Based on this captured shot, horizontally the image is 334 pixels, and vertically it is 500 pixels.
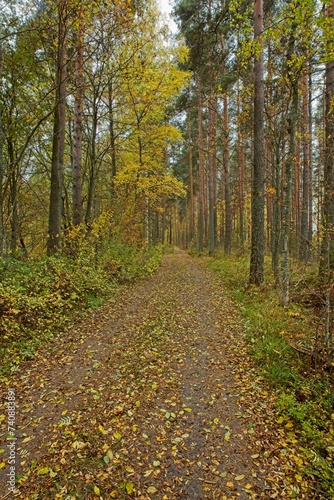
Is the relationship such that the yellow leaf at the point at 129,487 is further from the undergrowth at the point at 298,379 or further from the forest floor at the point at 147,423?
the undergrowth at the point at 298,379

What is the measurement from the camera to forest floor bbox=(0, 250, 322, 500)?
2375 mm

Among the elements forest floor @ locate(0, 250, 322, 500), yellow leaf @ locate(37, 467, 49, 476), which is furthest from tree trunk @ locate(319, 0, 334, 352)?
yellow leaf @ locate(37, 467, 49, 476)

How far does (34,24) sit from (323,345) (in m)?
9.77

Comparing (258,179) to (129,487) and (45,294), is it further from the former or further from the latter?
(129,487)

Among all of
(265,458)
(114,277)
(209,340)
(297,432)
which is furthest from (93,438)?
(114,277)

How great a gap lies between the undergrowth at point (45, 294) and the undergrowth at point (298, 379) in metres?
3.83

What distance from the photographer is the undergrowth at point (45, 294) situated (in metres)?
4.60

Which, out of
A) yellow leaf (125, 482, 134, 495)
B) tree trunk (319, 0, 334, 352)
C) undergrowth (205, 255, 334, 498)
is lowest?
yellow leaf (125, 482, 134, 495)

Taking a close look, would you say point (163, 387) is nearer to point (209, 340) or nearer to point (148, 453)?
point (148, 453)

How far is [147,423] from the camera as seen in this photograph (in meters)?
3.10

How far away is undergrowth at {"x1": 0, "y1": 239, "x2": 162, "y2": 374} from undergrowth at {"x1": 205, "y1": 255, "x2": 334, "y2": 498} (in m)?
3.83

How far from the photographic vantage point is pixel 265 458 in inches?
105

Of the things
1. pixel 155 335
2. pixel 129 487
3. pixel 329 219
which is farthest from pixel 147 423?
pixel 329 219

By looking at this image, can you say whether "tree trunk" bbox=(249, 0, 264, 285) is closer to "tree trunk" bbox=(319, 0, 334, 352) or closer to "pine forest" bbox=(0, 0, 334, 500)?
"pine forest" bbox=(0, 0, 334, 500)
